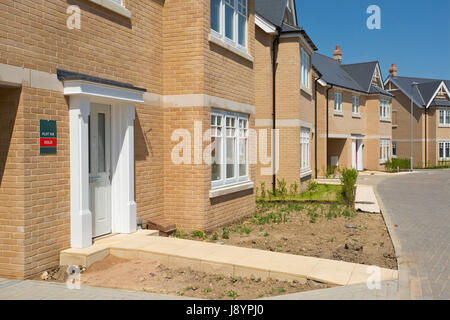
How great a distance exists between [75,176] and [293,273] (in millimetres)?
3681

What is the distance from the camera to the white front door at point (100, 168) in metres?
7.67

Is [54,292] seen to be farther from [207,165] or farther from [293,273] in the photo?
[207,165]

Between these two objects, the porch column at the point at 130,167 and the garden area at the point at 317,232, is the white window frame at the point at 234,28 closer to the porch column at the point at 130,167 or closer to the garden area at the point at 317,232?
the porch column at the point at 130,167

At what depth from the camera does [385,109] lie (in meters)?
35.1

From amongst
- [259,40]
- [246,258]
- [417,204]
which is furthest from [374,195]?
[246,258]

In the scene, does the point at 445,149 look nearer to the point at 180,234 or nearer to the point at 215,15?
the point at 215,15

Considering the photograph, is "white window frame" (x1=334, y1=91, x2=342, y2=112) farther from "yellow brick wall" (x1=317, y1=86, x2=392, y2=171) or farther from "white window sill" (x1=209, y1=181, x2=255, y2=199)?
"white window sill" (x1=209, y1=181, x2=255, y2=199)

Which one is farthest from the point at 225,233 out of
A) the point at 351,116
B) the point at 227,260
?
the point at 351,116

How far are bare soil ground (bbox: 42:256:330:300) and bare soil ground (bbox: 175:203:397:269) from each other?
6.91 feet

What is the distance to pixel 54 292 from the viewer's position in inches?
219

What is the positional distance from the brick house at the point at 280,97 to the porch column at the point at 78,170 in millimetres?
10674

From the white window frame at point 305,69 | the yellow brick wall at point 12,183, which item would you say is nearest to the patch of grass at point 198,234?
the yellow brick wall at point 12,183

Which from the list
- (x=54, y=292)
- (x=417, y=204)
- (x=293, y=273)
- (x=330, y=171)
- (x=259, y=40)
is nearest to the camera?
(x=54, y=292)

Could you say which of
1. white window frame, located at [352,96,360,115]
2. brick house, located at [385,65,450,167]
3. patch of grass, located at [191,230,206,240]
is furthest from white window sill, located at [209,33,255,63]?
brick house, located at [385,65,450,167]
